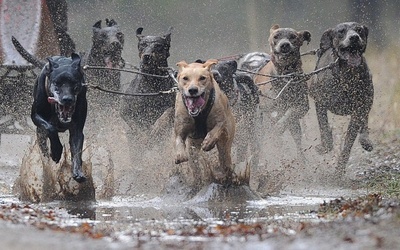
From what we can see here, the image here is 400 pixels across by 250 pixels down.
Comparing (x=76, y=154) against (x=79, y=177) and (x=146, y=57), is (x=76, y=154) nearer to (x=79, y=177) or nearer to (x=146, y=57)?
(x=79, y=177)

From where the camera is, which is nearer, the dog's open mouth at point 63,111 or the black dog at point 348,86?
the dog's open mouth at point 63,111

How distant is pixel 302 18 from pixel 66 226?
16.4 meters

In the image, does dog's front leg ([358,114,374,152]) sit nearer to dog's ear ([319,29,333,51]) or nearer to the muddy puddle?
dog's ear ([319,29,333,51])

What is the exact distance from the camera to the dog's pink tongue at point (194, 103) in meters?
8.79

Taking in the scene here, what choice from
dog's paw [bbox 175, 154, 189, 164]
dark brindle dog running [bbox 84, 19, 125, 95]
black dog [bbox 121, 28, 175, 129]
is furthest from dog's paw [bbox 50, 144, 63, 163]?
dark brindle dog running [bbox 84, 19, 125, 95]

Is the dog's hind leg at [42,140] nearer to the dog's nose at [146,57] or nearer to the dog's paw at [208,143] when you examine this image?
the dog's paw at [208,143]

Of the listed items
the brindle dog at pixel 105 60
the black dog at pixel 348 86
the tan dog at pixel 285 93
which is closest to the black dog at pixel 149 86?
the brindle dog at pixel 105 60

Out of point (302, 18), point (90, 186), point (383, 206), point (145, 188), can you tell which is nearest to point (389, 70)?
point (302, 18)

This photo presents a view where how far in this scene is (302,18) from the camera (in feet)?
73.8

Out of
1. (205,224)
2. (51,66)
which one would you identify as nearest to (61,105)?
(51,66)

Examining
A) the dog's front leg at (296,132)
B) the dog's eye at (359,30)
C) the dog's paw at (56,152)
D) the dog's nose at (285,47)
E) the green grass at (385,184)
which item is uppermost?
the dog's eye at (359,30)

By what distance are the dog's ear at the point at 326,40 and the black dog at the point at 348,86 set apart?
0.9 inches

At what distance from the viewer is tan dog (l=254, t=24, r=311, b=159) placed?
1226cm

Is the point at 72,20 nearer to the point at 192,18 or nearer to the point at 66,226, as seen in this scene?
the point at 192,18
